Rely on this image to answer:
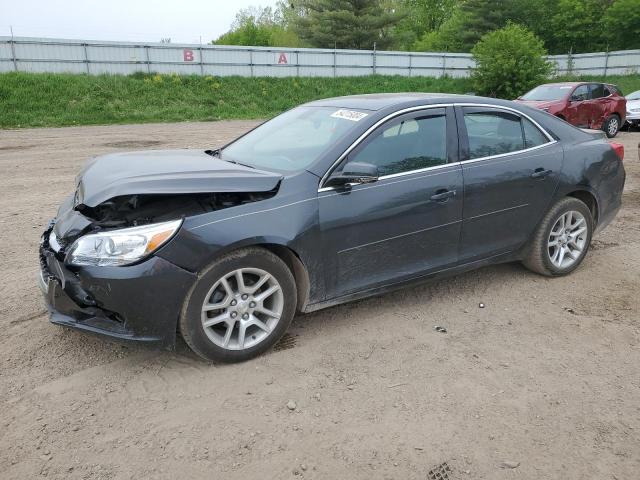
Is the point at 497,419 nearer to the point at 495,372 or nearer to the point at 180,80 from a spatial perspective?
the point at 495,372

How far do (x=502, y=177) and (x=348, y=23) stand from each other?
134ft

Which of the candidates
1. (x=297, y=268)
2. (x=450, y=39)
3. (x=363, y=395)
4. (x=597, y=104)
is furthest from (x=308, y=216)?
(x=450, y=39)

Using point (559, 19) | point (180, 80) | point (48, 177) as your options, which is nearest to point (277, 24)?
point (559, 19)

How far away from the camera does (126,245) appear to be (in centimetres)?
303

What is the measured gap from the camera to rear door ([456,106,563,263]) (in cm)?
416

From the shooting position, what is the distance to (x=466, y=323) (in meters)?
3.99

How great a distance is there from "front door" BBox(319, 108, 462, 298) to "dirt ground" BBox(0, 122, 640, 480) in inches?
17.4

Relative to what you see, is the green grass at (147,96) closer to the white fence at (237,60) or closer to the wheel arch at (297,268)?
the white fence at (237,60)

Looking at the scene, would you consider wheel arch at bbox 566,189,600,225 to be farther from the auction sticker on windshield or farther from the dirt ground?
the auction sticker on windshield

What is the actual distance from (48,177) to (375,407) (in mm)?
8199

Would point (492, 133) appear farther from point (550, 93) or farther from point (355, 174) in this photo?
point (550, 93)

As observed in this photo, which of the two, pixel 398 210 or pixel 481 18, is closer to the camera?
pixel 398 210

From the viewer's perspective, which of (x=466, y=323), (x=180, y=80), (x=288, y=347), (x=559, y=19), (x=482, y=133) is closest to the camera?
(x=288, y=347)

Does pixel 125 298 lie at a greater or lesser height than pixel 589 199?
lesser
